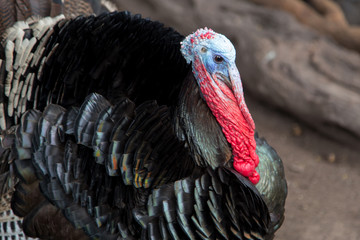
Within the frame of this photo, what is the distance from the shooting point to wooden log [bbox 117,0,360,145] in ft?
14.4

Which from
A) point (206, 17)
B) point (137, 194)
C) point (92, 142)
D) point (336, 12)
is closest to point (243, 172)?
point (137, 194)

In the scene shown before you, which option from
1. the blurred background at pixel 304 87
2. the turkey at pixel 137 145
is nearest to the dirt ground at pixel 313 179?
the blurred background at pixel 304 87

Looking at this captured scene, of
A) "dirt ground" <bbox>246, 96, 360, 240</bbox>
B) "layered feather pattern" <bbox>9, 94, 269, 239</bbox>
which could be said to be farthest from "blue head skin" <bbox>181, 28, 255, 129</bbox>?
"dirt ground" <bbox>246, 96, 360, 240</bbox>

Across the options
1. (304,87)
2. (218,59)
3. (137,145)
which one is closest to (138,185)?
(137,145)

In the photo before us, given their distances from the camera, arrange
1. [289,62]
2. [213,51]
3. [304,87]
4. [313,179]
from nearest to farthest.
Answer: [213,51]
[313,179]
[304,87]
[289,62]

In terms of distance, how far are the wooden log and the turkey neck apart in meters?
2.33

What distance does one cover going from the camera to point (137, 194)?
2316mm

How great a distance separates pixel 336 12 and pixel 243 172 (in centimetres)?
355

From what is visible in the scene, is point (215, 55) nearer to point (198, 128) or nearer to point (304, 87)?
point (198, 128)

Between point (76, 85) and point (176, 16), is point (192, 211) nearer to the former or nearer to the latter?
point (76, 85)

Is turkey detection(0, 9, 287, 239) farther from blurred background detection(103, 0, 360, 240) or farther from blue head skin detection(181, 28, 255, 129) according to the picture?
blurred background detection(103, 0, 360, 240)

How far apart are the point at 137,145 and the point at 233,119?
0.45m

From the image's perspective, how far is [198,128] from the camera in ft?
7.48

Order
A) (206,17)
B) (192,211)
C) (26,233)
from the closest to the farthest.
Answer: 1. (192,211)
2. (26,233)
3. (206,17)
